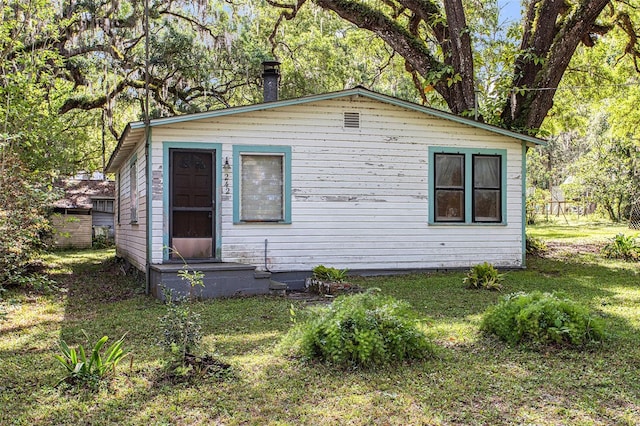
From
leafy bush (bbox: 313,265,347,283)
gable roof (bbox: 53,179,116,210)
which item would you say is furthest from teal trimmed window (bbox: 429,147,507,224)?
gable roof (bbox: 53,179,116,210)

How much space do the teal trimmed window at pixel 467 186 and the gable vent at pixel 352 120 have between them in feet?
4.74

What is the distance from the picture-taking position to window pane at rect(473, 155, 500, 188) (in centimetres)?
1014

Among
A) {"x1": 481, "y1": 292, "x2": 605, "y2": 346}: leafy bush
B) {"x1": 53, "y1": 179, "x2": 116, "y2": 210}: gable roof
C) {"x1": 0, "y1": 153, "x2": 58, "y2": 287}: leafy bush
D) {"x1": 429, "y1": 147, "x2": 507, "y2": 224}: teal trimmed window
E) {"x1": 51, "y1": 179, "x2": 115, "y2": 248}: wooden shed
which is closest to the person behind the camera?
{"x1": 481, "y1": 292, "x2": 605, "y2": 346}: leafy bush

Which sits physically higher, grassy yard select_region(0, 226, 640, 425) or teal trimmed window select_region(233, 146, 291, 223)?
teal trimmed window select_region(233, 146, 291, 223)

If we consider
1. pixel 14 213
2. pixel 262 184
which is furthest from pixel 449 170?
pixel 14 213

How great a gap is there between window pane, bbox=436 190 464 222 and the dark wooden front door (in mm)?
4027

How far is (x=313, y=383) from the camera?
396 centimetres

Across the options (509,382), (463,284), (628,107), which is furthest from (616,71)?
(509,382)

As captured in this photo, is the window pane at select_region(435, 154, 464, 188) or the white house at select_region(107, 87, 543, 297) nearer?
the white house at select_region(107, 87, 543, 297)

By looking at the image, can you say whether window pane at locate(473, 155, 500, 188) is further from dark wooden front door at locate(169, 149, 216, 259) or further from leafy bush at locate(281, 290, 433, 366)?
leafy bush at locate(281, 290, 433, 366)

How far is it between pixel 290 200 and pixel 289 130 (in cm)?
117

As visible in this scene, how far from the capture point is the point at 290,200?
9.22 meters

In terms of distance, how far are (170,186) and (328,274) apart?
2834 mm

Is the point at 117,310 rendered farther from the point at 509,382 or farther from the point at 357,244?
the point at 509,382
